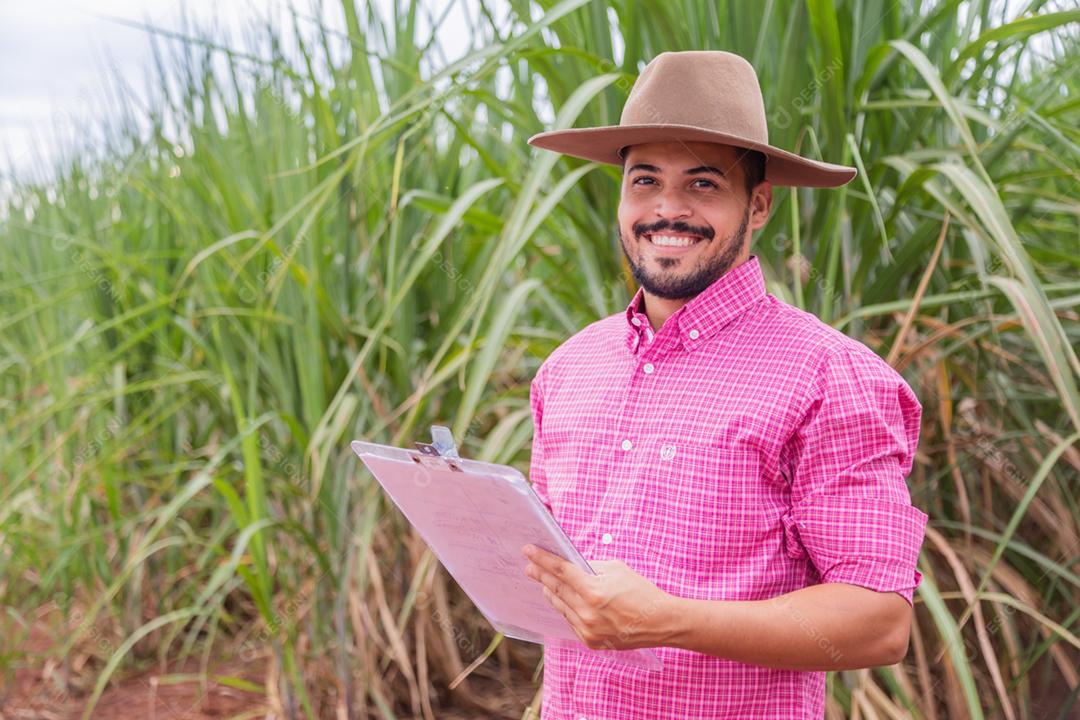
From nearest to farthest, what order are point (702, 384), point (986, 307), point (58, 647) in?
point (702, 384) → point (986, 307) → point (58, 647)

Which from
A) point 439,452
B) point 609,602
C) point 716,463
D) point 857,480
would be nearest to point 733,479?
point 716,463

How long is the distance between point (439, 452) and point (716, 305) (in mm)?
430

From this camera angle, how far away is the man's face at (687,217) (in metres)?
1.30

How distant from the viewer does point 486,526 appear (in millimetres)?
1119

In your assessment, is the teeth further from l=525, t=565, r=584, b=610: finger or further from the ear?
l=525, t=565, r=584, b=610: finger

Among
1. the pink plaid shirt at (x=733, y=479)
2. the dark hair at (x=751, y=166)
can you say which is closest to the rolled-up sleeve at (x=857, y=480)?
the pink plaid shirt at (x=733, y=479)

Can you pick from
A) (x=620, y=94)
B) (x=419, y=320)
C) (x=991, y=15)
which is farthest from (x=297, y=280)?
(x=991, y=15)

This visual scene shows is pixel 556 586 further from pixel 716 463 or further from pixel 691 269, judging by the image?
pixel 691 269

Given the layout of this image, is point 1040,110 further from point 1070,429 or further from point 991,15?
A: point 1070,429

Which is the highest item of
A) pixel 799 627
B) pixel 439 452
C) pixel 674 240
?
pixel 674 240

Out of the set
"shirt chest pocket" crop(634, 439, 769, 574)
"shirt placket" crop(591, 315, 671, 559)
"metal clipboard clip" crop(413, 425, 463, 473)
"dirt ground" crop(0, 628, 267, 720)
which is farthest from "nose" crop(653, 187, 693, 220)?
"dirt ground" crop(0, 628, 267, 720)

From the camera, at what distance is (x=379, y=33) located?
258cm

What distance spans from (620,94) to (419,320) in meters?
0.93

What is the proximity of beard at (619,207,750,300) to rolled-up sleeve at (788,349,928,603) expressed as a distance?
19 cm
